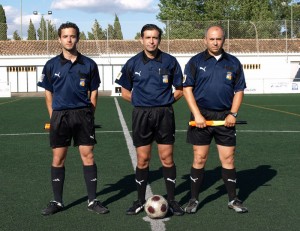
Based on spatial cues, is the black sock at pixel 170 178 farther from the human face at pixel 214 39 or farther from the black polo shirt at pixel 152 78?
the human face at pixel 214 39

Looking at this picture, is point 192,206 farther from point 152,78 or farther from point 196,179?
point 152,78

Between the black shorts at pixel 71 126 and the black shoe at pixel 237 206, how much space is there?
1649mm

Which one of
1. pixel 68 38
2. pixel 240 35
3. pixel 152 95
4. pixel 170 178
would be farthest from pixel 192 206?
pixel 240 35

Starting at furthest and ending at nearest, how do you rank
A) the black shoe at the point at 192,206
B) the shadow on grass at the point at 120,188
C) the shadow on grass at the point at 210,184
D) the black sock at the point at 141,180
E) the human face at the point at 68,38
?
the shadow on grass at the point at 210,184 < the shadow on grass at the point at 120,188 < the black sock at the point at 141,180 < the black shoe at the point at 192,206 < the human face at the point at 68,38

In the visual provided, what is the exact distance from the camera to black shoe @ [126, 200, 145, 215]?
562 cm

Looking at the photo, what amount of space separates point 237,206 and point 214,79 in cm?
138

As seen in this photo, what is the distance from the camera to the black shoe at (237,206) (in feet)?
18.6

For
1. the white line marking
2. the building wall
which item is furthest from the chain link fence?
the white line marking

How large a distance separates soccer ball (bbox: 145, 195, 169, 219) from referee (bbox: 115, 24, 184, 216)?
0.21 m

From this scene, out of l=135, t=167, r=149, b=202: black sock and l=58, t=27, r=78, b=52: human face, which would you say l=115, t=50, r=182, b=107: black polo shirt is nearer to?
l=58, t=27, r=78, b=52: human face

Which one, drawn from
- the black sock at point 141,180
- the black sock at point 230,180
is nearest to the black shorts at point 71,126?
the black sock at point 141,180

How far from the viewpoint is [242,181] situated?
7.37m

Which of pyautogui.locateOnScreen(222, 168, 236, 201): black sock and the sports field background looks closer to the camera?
the sports field background

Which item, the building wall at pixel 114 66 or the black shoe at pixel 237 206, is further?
the building wall at pixel 114 66
